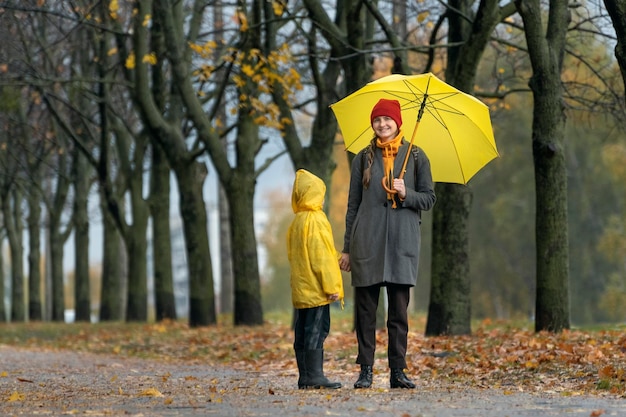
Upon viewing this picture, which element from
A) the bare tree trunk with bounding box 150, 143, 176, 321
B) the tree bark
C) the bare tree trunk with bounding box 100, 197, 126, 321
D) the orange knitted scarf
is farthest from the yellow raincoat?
the bare tree trunk with bounding box 100, 197, 126, 321

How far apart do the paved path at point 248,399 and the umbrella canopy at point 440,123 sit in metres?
1.86

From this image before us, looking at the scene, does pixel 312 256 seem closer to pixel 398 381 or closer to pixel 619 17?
pixel 398 381

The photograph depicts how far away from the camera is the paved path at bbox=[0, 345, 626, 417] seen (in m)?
7.39

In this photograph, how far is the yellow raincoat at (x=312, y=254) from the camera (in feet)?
28.9

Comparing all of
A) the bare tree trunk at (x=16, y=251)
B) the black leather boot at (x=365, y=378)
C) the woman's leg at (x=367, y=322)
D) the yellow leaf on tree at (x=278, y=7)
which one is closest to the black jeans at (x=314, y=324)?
the woman's leg at (x=367, y=322)

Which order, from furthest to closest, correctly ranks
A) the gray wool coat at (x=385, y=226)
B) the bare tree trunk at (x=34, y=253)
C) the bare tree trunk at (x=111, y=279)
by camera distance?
the bare tree trunk at (x=34, y=253) < the bare tree trunk at (x=111, y=279) < the gray wool coat at (x=385, y=226)

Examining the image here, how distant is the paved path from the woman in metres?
0.40

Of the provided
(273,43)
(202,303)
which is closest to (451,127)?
(273,43)

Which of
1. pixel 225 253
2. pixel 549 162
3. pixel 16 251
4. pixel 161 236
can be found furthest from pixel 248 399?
pixel 16 251

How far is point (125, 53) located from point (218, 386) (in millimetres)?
14604

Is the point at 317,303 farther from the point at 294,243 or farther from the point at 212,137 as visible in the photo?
the point at 212,137

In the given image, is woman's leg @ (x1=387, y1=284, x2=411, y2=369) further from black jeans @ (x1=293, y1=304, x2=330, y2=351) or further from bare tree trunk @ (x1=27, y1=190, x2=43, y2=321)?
bare tree trunk @ (x1=27, y1=190, x2=43, y2=321)

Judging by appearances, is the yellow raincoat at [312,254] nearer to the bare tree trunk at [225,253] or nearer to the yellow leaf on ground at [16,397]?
the yellow leaf on ground at [16,397]

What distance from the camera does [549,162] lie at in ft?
47.4
